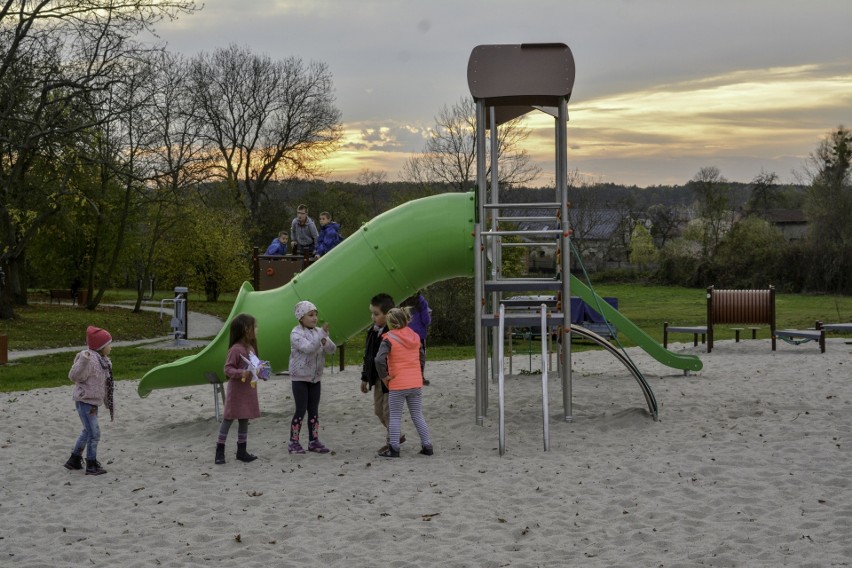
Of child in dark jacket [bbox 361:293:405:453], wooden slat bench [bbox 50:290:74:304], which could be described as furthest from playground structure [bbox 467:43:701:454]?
wooden slat bench [bbox 50:290:74:304]

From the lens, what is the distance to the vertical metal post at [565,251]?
1095cm

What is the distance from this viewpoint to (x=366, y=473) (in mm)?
8914

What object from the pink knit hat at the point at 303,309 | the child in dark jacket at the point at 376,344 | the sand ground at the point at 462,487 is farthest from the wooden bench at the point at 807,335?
the pink knit hat at the point at 303,309

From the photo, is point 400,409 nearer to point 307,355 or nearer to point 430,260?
point 307,355

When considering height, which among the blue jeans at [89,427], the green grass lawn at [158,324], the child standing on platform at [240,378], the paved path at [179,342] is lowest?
the paved path at [179,342]

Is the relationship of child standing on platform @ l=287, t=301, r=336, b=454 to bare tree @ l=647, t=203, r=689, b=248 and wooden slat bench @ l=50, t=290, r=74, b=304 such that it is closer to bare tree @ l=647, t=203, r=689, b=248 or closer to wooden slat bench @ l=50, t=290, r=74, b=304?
wooden slat bench @ l=50, t=290, r=74, b=304

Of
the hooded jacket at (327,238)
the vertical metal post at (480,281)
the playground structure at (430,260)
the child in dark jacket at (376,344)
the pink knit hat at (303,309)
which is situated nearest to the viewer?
the pink knit hat at (303,309)

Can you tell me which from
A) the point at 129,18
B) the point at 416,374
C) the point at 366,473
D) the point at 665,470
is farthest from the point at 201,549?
the point at 129,18

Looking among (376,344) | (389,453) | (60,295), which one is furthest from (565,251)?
(60,295)

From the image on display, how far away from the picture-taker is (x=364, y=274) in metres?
11.0

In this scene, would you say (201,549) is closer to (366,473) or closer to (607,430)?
(366,473)

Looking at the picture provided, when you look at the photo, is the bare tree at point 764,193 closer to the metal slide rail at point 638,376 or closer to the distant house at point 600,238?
the distant house at point 600,238

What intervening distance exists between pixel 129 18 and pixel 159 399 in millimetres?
12080

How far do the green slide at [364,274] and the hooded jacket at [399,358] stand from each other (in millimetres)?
1741
